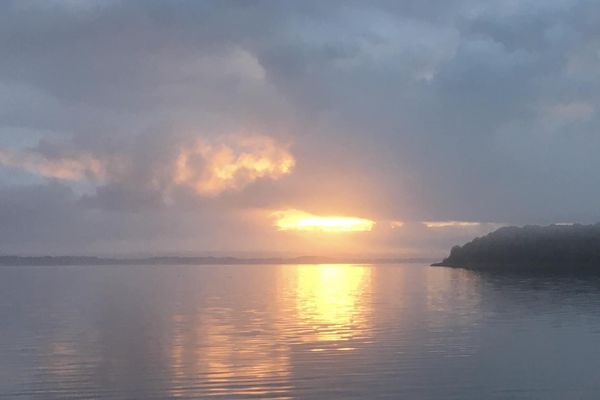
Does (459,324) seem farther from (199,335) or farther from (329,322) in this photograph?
(199,335)

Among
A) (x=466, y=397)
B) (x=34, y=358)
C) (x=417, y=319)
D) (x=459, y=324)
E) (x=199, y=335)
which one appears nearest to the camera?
(x=466, y=397)

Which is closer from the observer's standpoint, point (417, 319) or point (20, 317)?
point (417, 319)

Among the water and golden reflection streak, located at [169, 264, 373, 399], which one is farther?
golden reflection streak, located at [169, 264, 373, 399]

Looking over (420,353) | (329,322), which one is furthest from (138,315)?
(420,353)

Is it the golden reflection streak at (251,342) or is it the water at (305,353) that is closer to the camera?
the water at (305,353)

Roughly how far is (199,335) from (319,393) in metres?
18.9

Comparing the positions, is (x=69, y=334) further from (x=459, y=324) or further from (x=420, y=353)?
(x=459, y=324)

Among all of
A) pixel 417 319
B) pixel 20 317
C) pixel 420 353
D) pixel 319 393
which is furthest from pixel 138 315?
pixel 319 393

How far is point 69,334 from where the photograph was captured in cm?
4444

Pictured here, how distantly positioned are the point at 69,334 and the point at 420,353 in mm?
22791

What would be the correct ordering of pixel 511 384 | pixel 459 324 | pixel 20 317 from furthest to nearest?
1. pixel 20 317
2. pixel 459 324
3. pixel 511 384

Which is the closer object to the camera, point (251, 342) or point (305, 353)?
point (305, 353)

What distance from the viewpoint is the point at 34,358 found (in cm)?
3397

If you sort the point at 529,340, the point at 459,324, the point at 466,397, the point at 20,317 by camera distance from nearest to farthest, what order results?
the point at 466,397
the point at 529,340
the point at 459,324
the point at 20,317
